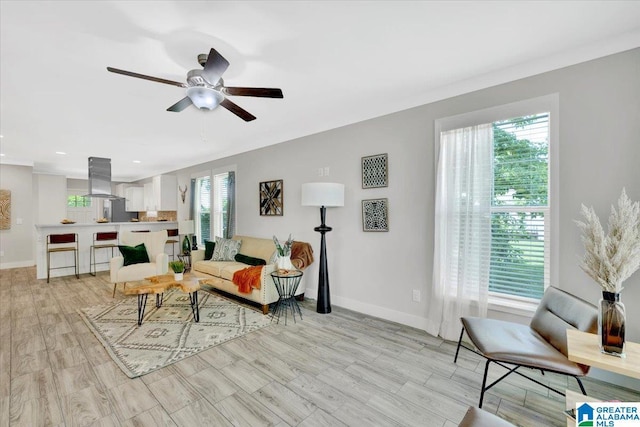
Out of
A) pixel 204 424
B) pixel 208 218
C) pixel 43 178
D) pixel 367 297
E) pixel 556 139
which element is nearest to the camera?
pixel 204 424

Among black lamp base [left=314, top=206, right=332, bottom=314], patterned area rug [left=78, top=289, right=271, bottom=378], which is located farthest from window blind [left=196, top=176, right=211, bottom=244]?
black lamp base [left=314, top=206, right=332, bottom=314]

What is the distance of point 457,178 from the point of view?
2.71m

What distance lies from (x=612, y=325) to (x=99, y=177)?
790cm

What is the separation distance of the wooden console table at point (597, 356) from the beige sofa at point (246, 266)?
9.13ft

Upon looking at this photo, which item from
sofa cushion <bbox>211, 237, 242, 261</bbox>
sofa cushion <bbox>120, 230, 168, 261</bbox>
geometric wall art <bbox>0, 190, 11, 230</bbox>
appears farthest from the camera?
geometric wall art <bbox>0, 190, 11, 230</bbox>

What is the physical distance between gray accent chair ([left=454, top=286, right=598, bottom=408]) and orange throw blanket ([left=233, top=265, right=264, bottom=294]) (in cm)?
241

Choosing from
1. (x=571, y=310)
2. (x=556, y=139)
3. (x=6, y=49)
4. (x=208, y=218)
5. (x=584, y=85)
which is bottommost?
(x=571, y=310)

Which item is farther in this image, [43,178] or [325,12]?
[43,178]

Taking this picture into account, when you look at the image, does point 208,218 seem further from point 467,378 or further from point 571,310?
point 571,310

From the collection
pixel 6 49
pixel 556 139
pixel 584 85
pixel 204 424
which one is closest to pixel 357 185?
pixel 556 139

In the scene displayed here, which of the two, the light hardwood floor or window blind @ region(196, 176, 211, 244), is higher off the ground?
window blind @ region(196, 176, 211, 244)

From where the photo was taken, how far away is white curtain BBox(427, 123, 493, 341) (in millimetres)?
2564

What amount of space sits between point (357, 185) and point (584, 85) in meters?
2.24

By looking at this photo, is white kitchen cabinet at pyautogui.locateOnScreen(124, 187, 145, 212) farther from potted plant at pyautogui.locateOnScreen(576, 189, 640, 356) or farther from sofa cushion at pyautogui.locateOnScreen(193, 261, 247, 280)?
potted plant at pyautogui.locateOnScreen(576, 189, 640, 356)
